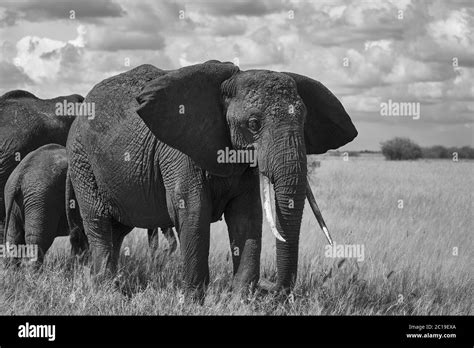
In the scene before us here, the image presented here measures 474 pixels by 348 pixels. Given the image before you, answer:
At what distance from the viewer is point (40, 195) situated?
34.5ft

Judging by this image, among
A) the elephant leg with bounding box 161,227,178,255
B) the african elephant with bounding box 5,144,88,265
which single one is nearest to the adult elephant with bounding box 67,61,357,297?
the african elephant with bounding box 5,144,88,265

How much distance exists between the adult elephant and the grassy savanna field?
1.74 ft

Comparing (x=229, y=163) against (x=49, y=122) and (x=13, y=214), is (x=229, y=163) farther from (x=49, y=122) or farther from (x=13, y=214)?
(x=49, y=122)

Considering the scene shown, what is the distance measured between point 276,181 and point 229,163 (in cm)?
71

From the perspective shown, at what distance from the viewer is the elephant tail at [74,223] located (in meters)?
10.2

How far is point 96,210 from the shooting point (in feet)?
31.3

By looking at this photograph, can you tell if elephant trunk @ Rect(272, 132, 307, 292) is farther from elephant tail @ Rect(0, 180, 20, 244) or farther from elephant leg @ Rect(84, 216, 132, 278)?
elephant tail @ Rect(0, 180, 20, 244)

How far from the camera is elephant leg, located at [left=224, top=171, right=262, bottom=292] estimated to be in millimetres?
7957

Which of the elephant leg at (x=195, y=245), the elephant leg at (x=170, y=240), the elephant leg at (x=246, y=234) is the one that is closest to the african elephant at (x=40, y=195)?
the elephant leg at (x=170, y=240)

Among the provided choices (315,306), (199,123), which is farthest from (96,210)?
(315,306)

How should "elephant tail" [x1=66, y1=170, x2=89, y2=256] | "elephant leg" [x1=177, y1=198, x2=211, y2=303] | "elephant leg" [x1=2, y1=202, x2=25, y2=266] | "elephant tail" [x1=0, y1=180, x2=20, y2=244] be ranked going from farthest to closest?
"elephant leg" [x1=2, y1=202, x2=25, y2=266], "elephant tail" [x1=0, y1=180, x2=20, y2=244], "elephant tail" [x1=66, y1=170, x2=89, y2=256], "elephant leg" [x1=177, y1=198, x2=211, y2=303]

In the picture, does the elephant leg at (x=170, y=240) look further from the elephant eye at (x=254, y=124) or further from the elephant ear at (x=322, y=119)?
the elephant eye at (x=254, y=124)

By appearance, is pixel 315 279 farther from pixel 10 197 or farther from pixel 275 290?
pixel 10 197

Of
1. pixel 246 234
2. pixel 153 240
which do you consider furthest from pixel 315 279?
pixel 153 240
